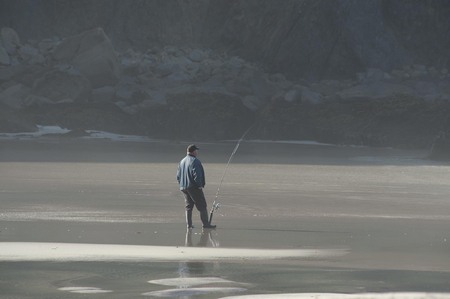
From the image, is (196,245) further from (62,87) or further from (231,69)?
(231,69)

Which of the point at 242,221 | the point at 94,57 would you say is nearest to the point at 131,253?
the point at 242,221

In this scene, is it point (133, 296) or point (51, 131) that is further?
point (51, 131)

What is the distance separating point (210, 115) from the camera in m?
60.6

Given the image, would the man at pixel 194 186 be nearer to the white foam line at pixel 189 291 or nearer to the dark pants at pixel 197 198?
the dark pants at pixel 197 198

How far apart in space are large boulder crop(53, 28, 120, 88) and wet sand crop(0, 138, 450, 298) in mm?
24414

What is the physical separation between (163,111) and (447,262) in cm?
4526

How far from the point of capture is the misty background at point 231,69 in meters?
58.9

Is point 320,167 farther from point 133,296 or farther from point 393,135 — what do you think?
point 133,296

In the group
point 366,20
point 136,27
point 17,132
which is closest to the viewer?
point 17,132

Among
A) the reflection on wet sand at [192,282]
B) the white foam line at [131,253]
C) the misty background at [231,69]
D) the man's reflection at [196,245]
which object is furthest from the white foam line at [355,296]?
the misty background at [231,69]

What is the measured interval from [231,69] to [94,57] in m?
7.75

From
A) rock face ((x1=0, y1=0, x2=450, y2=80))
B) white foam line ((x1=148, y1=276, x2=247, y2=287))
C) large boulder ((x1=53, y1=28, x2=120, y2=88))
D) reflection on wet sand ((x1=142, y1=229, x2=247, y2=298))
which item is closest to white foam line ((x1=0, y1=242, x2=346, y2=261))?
reflection on wet sand ((x1=142, y1=229, x2=247, y2=298))

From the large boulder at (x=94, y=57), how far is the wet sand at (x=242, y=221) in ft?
80.1

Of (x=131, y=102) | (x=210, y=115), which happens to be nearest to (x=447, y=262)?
(x=210, y=115)
